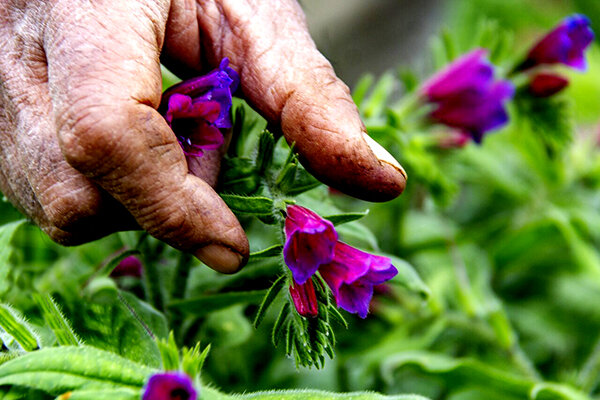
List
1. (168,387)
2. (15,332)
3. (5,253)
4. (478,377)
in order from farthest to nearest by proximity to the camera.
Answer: (478,377) < (5,253) < (15,332) < (168,387)

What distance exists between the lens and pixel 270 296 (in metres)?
0.61

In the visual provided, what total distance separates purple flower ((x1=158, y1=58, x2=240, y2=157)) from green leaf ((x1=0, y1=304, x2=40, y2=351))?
0.22m

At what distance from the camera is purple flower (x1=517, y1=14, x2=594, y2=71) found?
3.43 ft

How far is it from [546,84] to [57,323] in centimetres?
90

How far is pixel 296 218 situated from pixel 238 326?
35cm

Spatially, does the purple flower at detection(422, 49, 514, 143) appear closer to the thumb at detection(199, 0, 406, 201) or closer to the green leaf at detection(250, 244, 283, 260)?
the thumb at detection(199, 0, 406, 201)

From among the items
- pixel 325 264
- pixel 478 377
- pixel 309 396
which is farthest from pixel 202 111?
pixel 478 377

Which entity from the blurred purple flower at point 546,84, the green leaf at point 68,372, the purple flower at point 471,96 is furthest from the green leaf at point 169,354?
the blurred purple flower at point 546,84

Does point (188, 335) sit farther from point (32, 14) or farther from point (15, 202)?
point (32, 14)

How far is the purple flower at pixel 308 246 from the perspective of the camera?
562 mm

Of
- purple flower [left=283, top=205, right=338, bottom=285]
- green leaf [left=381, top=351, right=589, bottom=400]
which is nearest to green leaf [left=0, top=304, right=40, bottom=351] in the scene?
purple flower [left=283, top=205, right=338, bottom=285]

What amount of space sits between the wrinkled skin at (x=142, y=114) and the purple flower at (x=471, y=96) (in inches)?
16.8

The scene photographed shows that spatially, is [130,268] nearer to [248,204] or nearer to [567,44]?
[248,204]

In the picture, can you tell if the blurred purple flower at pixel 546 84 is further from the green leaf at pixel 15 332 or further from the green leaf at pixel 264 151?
the green leaf at pixel 15 332
